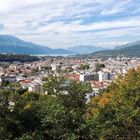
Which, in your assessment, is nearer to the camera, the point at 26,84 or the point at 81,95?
the point at 81,95

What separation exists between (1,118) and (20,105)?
2.86 metres

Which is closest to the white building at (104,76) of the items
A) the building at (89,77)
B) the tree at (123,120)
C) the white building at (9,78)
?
the building at (89,77)

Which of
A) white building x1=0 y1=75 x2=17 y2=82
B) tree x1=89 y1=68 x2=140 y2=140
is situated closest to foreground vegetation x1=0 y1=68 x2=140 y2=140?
tree x1=89 y1=68 x2=140 y2=140

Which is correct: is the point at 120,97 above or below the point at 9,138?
above

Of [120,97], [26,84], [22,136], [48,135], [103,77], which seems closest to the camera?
[22,136]

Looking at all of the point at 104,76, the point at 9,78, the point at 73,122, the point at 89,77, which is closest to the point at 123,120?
the point at 73,122

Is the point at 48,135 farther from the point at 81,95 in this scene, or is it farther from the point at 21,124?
the point at 81,95

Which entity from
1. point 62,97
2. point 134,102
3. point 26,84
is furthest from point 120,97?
point 26,84

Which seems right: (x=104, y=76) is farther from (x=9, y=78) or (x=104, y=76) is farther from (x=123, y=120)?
(x=123, y=120)

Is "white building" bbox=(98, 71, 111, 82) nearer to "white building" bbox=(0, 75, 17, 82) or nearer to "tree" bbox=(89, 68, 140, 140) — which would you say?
"white building" bbox=(0, 75, 17, 82)

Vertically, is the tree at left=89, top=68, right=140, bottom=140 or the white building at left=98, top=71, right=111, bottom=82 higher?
the tree at left=89, top=68, right=140, bottom=140

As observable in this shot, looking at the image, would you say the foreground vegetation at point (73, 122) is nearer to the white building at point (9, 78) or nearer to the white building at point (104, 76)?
the white building at point (9, 78)

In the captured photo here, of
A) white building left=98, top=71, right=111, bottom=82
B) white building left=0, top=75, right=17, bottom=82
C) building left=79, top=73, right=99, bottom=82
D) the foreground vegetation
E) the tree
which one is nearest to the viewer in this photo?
the foreground vegetation

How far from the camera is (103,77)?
567 feet
